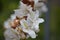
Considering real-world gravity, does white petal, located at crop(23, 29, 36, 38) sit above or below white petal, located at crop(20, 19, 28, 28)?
below

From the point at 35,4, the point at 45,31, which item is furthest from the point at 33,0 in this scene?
the point at 45,31

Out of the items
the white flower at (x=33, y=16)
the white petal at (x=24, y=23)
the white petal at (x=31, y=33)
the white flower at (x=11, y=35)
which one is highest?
the white flower at (x=33, y=16)

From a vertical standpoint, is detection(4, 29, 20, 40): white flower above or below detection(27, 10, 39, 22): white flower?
below

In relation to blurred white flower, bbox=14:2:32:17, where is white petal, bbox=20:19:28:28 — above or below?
below

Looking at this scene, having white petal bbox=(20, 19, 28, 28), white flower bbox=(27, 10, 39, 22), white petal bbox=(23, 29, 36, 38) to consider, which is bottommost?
white petal bbox=(23, 29, 36, 38)

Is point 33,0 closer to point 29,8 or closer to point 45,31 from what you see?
point 29,8

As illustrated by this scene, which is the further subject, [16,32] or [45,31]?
[45,31]

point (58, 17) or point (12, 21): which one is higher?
point (12, 21)

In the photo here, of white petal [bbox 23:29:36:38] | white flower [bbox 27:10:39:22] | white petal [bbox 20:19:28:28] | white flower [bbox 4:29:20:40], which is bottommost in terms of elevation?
white flower [bbox 4:29:20:40]
